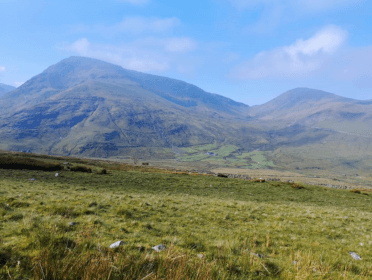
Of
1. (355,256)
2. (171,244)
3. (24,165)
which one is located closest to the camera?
(171,244)

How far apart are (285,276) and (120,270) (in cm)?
420

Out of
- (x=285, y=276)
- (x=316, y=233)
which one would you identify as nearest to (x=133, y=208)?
(x=285, y=276)

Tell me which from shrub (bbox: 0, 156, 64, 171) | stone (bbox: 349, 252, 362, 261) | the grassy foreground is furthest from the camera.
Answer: shrub (bbox: 0, 156, 64, 171)

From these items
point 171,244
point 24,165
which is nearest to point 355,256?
point 171,244

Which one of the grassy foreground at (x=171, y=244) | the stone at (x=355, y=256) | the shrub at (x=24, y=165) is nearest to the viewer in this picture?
the grassy foreground at (x=171, y=244)

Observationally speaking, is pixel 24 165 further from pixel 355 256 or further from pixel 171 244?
pixel 355 256

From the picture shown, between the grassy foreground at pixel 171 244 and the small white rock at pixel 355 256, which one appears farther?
the small white rock at pixel 355 256

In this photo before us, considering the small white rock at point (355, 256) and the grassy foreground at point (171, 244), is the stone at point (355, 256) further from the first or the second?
the grassy foreground at point (171, 244)

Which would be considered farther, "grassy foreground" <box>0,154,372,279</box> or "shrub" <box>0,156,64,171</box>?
"shrub" <box>0,156,64,171</box>

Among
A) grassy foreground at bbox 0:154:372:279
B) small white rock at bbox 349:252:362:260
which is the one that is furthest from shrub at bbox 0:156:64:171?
small white rock at bbox 349:252:362:260

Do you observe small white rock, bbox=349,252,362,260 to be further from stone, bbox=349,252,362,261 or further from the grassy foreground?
the grassy foreground

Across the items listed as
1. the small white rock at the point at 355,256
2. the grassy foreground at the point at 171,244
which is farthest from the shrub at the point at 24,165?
the small white rock at the point at 355,256

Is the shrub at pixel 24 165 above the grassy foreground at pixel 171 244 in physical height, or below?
below

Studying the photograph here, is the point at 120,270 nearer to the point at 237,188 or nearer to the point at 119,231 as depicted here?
the point at 119,231
